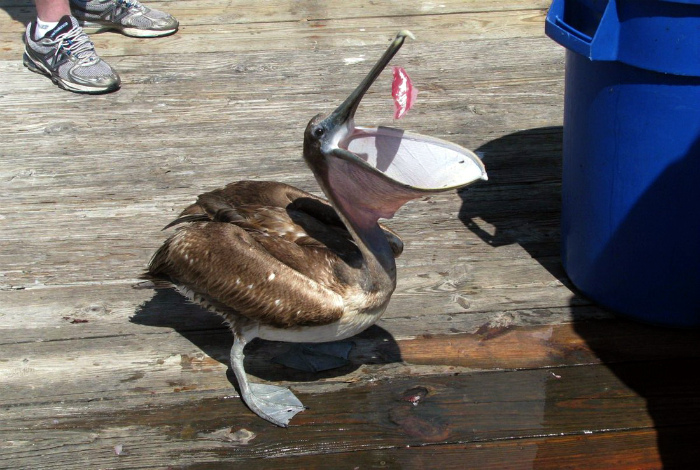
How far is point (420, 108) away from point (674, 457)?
277 cm

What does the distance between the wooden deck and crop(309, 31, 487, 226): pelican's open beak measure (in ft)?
2.67

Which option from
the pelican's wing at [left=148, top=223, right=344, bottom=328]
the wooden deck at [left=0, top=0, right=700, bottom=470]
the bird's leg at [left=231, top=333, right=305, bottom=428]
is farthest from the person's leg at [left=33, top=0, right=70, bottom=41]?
the bird's leg at [left=231, top=333, right=305, bottom=428]

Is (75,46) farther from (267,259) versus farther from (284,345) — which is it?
(267,259)

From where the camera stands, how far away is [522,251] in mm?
3775

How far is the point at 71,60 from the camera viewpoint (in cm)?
515

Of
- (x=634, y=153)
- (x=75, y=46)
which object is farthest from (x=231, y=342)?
(x=75, y=46)

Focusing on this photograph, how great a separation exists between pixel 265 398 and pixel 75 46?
3239mm

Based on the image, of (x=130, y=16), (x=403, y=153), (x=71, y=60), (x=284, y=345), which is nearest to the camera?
(x=403, y=153)

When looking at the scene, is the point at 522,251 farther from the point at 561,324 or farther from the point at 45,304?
the point at 45,304

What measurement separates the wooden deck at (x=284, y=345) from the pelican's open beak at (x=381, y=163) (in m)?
0.81

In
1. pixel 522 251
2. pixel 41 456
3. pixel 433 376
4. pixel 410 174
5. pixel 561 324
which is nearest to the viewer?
pixel 410 174

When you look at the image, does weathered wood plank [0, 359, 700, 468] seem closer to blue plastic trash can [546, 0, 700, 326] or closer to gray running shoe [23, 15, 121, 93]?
blue plastic trash can [546, 0, 700, 326]

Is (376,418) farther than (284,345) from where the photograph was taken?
No

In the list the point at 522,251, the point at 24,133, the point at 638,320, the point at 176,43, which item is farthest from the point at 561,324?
the point at 176,43
